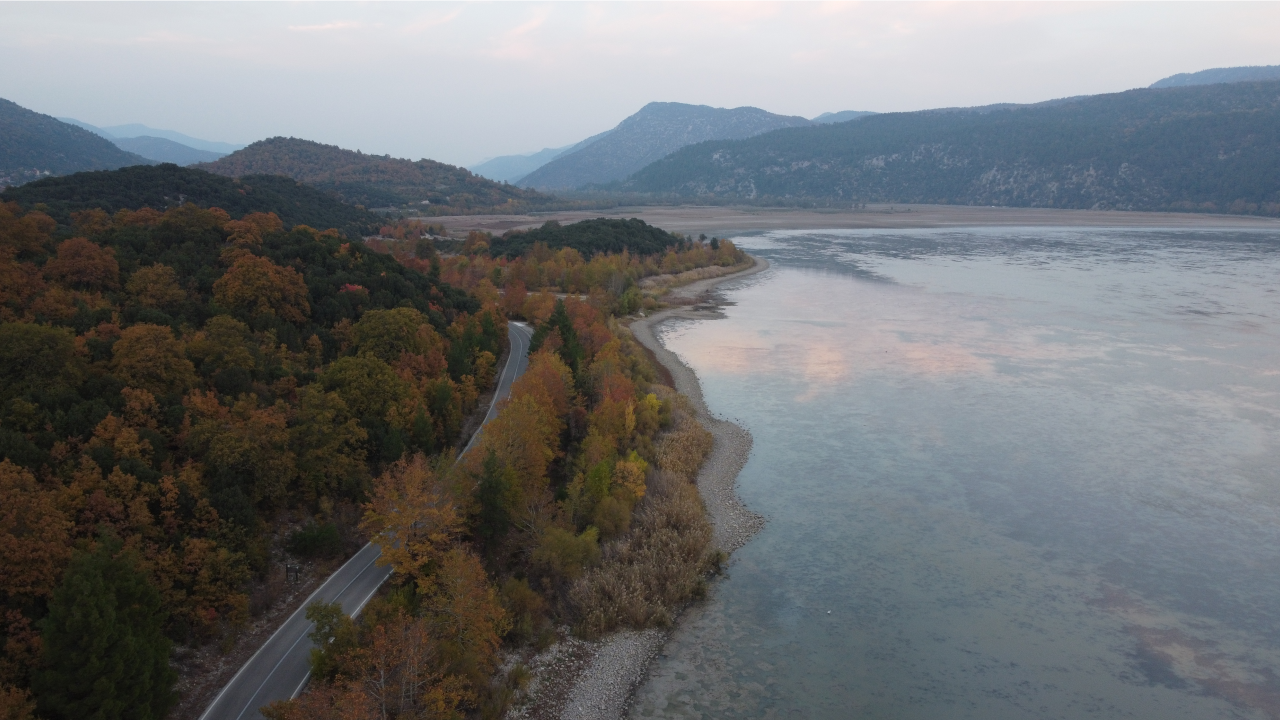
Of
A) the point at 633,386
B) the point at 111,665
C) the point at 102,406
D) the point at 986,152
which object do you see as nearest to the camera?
the point at 111,665

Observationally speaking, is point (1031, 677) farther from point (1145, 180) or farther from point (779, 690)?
point (1145, 180)

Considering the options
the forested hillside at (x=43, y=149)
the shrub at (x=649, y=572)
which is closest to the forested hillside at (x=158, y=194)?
the forested hillside at (x=43, y=149)

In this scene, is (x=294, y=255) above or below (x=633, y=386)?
above

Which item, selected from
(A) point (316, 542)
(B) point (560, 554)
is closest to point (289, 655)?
(A) point (316, 542)

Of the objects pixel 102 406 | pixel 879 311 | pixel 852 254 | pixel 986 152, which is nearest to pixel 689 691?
pixel 102 406

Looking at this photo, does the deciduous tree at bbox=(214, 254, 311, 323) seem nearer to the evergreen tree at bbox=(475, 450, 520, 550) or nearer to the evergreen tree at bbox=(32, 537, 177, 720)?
the evergreen tree at bbox=(475, 450, 520, 550)

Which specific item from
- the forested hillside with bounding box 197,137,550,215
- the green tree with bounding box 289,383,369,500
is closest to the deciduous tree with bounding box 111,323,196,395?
the green tree with bounding box 289,383,369,500
